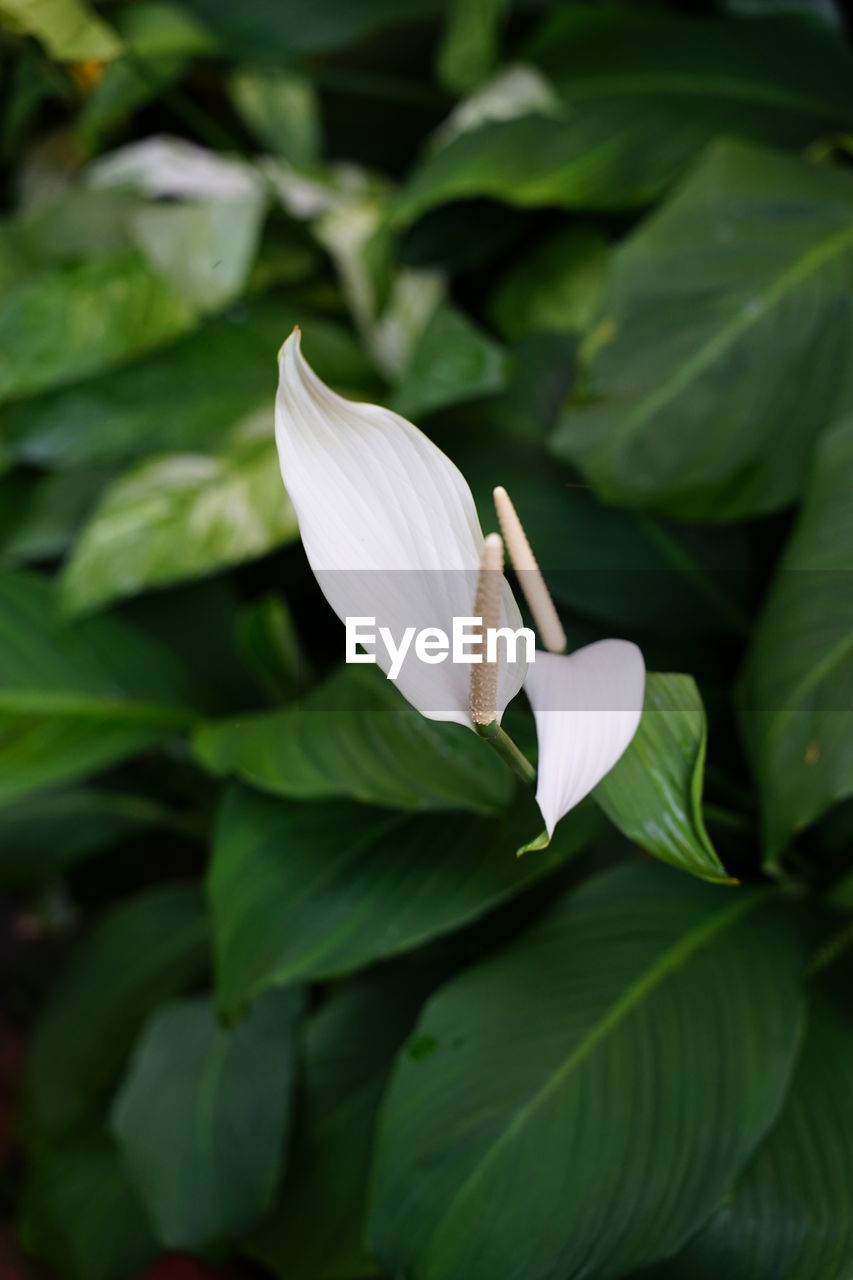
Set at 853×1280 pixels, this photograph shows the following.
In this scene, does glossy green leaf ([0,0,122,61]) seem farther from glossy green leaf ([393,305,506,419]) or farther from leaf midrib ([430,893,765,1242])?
leaf midrib ([430,893,765,1242])

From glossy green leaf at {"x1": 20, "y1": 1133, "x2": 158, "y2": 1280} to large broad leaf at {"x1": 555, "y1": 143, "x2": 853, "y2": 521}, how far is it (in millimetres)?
586

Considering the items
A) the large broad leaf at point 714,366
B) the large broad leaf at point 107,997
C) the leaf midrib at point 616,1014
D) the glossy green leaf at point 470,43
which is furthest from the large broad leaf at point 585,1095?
the glossy green leaf at point 470,43

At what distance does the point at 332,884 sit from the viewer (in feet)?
1.62

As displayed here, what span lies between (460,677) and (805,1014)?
0.33m

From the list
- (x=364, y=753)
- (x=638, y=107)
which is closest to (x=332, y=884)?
(x=364, y=753)

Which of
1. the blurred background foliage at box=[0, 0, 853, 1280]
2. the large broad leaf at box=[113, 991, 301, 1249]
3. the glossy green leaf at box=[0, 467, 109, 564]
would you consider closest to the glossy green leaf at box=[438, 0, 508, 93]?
the blurred background foliage at box=[0, 0, 853, 1280]

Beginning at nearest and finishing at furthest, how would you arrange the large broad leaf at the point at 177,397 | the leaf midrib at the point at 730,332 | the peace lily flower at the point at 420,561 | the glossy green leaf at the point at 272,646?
the peace lily flower at the point at 420,561, the leaf midrib at the point at 730,332, the glossy green leaf at the point at 272,646, the large broad leaf at the point at 177,397

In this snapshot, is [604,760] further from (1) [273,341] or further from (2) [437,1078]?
(1) [273,341]

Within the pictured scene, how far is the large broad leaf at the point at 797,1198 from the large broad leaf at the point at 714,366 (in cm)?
29

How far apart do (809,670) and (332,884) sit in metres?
0.25

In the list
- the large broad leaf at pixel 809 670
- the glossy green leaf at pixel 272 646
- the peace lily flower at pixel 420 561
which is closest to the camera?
the peace lily flower at pixel 420 561

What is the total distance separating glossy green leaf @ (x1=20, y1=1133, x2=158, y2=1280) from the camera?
2.20 feet

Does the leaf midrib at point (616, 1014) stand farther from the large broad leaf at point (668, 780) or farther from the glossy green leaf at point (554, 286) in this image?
the glossy green leaf at point (554, 286)

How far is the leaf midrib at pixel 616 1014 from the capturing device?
412mm
